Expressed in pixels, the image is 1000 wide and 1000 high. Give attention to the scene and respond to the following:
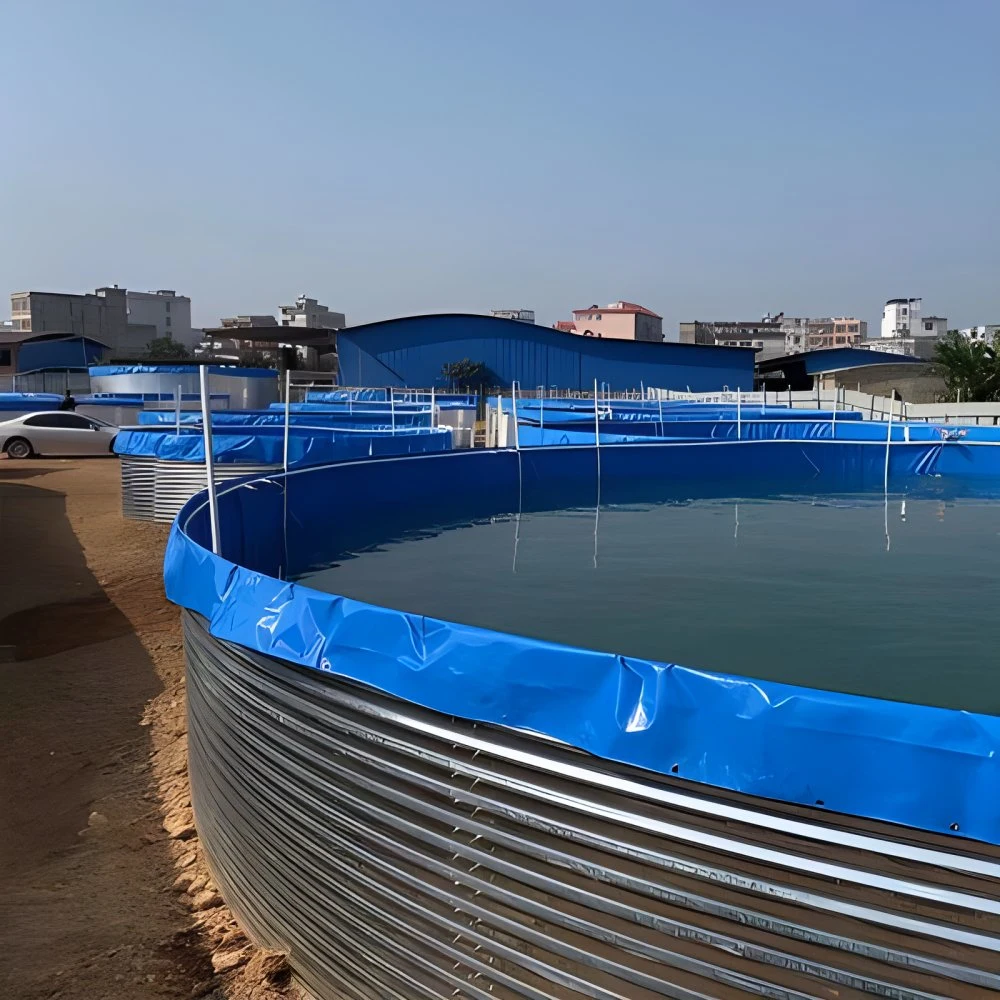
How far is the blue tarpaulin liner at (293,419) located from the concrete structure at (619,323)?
63.6 m

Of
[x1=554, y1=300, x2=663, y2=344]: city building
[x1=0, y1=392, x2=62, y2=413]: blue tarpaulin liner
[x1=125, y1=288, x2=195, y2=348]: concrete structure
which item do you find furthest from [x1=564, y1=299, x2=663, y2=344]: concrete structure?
[x1=0, y1=392, x2=62, y2=413]: blue tarpaulin liner

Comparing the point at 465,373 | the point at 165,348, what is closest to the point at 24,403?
the point at 465,373

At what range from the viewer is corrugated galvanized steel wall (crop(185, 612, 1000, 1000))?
251 cm

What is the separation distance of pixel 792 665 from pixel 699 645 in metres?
0.52

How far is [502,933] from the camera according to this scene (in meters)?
3.15

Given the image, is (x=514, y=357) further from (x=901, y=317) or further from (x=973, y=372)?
(x=901, y=317)

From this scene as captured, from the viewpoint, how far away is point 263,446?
14023 millimetres

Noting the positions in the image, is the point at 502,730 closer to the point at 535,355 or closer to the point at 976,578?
the point at 976,578

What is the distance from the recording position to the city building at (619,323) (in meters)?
87.6

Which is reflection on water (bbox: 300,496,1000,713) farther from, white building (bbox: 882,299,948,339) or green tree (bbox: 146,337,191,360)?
white building (bbox: 882,299,948,339)

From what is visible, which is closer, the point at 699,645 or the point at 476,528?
the point at 699,645

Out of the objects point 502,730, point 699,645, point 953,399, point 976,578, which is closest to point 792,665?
point 699,645

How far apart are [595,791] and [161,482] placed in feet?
42.2

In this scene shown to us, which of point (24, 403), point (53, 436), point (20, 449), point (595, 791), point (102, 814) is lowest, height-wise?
point (102, 814)
